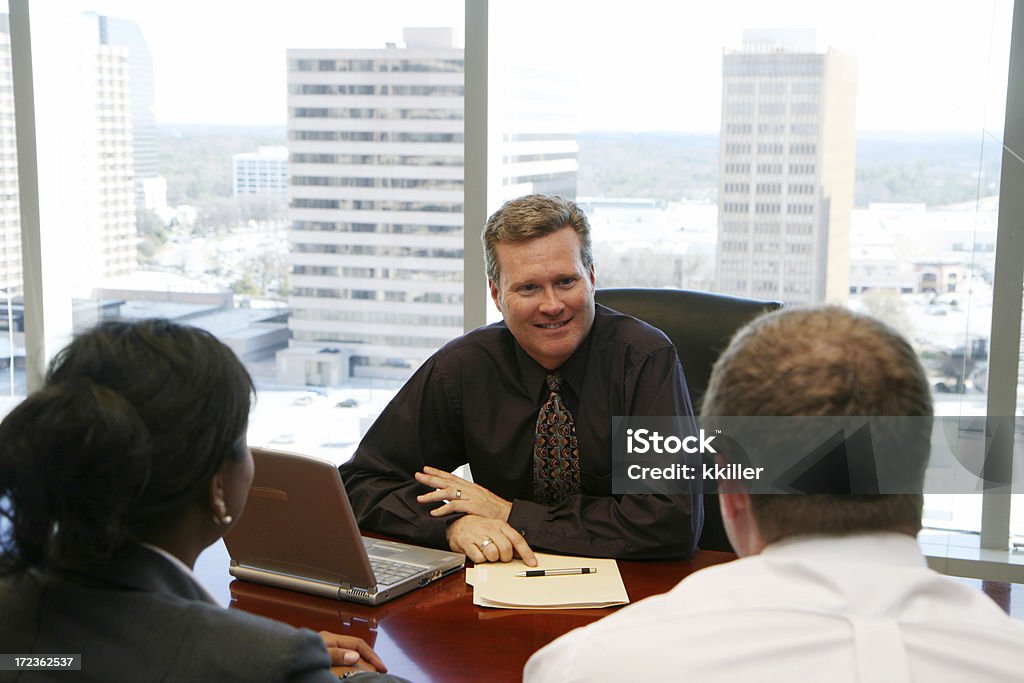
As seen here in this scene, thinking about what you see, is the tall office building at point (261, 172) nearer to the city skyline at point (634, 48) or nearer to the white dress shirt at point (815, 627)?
the city skyline at point (634, 48)

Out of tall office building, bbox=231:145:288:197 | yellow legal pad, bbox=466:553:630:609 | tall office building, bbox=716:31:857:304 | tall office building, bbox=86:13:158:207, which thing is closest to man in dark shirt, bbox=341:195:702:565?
yellow legal pad, bbox=466:553:630:609

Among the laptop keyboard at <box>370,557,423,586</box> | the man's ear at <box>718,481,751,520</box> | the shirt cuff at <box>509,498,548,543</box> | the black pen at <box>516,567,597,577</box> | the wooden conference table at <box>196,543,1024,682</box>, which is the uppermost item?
the man's ear at <box>718,481,751,520</box>

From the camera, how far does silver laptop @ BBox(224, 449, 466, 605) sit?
1.54 m

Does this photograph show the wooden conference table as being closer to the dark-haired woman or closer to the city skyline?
the dark-haired woman

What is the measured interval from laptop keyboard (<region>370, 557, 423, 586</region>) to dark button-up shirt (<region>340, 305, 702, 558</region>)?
7.7 inches

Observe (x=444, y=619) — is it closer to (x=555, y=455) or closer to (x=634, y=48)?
(x=555, y=455)

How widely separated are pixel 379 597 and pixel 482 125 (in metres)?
1.84

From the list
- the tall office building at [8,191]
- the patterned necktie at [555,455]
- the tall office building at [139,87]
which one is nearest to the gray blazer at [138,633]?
the patterned necktie at [555,455]

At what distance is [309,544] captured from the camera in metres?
1.61

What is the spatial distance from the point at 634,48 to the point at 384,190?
2.94ft

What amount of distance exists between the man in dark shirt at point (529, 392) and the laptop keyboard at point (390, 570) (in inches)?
9.3

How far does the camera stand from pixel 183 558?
1066 millimetres

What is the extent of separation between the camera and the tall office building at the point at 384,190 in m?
3.18

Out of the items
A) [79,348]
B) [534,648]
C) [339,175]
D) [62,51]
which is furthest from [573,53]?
[79,348]
